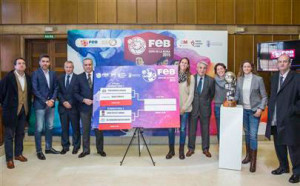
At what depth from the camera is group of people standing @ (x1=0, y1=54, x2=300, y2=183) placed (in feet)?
12.0

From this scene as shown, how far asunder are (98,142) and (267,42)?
14.3 ft

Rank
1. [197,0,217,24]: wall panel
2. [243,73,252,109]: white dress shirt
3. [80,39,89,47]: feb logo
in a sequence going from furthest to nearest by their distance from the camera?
[197,0,217,24]: wall panel, [80,39,89,47]: feb logo, [243,73,252,109]: white dress shirt

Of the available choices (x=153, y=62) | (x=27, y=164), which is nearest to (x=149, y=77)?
(x=153, y=62)

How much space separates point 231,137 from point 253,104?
Answer: 59 cm

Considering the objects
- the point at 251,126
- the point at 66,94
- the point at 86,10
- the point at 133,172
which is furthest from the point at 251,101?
the point at 86,10

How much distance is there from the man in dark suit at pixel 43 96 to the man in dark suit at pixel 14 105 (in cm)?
17

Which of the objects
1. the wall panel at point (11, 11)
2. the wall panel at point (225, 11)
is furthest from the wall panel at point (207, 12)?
the wall panel at point (11, 11)

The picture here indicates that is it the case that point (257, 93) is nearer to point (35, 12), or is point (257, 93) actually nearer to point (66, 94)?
point (66, 94)

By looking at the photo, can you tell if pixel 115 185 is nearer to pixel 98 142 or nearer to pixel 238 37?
pixel 98 142

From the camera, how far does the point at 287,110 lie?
3605 mm

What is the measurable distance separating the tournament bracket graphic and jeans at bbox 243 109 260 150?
1032 mm

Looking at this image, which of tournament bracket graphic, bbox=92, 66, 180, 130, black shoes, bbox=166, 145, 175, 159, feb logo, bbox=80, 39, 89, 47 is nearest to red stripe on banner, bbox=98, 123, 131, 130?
tournament bracket graphic, bbox=92, 66, 180, 130

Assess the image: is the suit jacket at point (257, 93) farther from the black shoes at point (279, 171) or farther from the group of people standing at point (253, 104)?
the black shoes at point (279, 171)

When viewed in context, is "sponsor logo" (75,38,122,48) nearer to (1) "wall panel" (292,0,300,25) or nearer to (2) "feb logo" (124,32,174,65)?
(2) "feb logo" (124,32,174,65)
